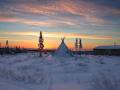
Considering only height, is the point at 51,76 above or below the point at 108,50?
below

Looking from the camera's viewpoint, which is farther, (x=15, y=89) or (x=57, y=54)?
(x=57, y=54)

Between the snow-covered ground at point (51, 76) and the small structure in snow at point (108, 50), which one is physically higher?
the small structure in snow at point (108, 50)

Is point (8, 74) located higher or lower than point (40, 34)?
lower

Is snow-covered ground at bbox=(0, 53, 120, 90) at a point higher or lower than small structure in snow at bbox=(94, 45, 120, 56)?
lower

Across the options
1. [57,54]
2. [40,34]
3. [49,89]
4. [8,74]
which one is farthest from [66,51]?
[49,89]

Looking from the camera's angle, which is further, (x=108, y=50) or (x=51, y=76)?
(x=108, y=50)

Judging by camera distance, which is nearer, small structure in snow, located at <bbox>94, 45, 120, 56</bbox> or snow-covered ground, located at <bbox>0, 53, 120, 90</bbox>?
snow-covered ground, located at <bbox>0, 53, 120, 90</bbox>

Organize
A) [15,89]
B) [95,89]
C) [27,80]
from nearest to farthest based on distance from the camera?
[15,89] → [95,89] → [27,80]

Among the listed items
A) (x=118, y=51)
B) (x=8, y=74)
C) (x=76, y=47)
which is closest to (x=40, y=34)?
(x=76, y=47)

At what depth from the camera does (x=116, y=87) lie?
1349 centimetres

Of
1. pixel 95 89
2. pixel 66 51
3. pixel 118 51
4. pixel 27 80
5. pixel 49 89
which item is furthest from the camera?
pixel 118 51

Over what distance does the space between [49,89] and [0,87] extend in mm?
3468

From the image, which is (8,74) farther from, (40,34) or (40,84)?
(40,34)

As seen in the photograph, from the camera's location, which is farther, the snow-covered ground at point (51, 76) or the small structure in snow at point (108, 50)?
the small structure in snow at point (108, 50)
